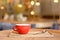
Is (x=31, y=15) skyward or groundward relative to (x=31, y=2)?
groundward

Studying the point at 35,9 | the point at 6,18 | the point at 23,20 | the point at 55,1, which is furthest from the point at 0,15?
the point at 55,1

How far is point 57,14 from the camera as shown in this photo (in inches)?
144

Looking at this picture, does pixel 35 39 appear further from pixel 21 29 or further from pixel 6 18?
pixel 6 18

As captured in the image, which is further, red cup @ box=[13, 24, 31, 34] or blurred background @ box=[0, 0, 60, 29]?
blurred background @ box=[0, 0, 60, 29]

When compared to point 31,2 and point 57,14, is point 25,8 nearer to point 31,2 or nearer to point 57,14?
point 31,2

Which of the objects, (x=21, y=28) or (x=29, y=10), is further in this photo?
(x=29, y=10)

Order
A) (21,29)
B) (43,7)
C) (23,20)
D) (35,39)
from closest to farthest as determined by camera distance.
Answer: (35,39)
(21,29)
(23,20)
(43,7)

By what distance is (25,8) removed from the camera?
3.60 meters

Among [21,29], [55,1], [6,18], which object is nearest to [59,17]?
[55,1]

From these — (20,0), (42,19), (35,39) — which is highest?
(20,0)

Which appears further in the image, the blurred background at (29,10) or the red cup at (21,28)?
the blurred background at (29,10)

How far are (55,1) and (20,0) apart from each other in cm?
80

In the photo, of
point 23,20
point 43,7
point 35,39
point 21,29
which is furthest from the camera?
point 43,7

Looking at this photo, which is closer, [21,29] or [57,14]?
[21,29]
